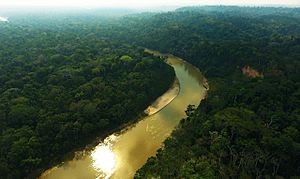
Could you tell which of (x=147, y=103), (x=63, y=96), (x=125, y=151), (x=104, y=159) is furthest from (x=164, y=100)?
(x=104, y=159)

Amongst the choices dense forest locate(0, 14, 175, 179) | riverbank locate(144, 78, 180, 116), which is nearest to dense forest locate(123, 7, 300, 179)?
riverbank locate(144, 78, 180, 116)

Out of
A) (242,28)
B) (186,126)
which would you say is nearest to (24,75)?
(186,126)

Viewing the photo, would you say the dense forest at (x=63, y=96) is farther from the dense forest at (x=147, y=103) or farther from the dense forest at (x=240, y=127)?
the dense forest at (x=240, y=127)

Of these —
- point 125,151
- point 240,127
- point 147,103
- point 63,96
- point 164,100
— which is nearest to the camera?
point 240,127

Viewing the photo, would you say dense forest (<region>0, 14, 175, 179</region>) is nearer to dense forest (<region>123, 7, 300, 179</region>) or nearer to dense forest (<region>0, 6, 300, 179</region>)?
dense forest (<region>0, 6, 300, 179</region>)

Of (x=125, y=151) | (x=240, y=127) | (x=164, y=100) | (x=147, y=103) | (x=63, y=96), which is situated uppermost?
(x=240, y=127)

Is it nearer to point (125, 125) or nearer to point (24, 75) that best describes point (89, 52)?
point (24, 75)

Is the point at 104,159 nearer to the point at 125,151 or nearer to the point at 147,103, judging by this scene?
the point at 125,151
